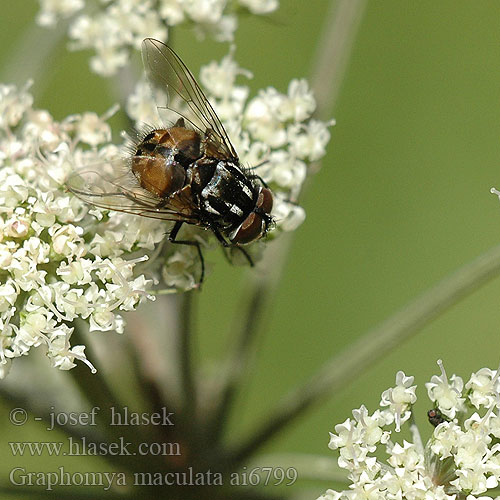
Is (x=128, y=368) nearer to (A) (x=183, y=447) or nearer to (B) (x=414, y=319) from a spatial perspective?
(A) (x=183, y=447)

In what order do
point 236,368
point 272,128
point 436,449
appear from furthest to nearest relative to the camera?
point 236,368
point 272,128
point 436,449

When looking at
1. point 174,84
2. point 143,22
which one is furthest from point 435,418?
point 143,22

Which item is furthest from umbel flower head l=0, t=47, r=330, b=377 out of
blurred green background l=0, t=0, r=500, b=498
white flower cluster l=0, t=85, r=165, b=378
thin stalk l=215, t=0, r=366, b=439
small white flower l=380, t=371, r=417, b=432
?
blurred green background l=0, t=0, r=500, b=498

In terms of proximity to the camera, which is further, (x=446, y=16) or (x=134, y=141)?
(x=446, y=16)

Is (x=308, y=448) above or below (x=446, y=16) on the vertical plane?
below

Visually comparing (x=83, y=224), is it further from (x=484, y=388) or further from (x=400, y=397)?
(x=484, y=388)

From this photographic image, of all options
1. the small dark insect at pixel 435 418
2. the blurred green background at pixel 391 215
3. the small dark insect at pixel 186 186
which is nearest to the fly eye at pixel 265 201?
the small dark insect at pixel 186 186

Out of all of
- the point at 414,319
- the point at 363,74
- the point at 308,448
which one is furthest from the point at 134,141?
the point at 363,74
